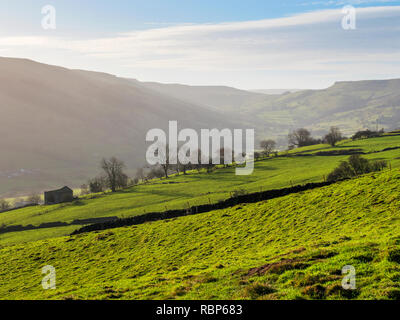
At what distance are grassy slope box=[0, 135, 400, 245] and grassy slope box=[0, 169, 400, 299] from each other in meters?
19.5

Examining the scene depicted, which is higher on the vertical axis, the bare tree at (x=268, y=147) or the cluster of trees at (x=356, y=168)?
the bare tree at (x=268, y=147)

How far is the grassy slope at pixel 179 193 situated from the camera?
69294 millimetres

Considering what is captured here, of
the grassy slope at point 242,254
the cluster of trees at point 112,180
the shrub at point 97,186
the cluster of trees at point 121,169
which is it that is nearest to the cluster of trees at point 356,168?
the grassy slope at point 242,254

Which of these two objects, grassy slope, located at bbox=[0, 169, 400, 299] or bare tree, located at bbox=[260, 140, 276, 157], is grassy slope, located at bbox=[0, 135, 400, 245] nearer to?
grassy slope, located at bbox=[0, 169, 400, 299]

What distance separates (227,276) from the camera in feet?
62.3

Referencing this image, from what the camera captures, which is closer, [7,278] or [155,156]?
[7,278]

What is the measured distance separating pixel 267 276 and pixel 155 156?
114 meters

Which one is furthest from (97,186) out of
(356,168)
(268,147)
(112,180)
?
(356,168)

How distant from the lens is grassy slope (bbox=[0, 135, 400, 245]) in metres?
69.3

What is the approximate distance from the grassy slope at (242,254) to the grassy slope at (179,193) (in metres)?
19.5

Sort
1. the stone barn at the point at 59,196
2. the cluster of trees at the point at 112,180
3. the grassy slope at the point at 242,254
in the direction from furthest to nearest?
the cluster of trees at the point at 112,180 → the stone barn at the point at 59,196 → the grassy slope at the point at 242,254

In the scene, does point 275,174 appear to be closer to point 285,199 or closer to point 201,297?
point 285,199

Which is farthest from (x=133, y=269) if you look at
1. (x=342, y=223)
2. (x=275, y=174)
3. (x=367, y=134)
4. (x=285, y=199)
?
(x=367, y=134)

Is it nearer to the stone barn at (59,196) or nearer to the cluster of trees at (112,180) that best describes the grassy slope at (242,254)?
the stone barn at (59,196)
